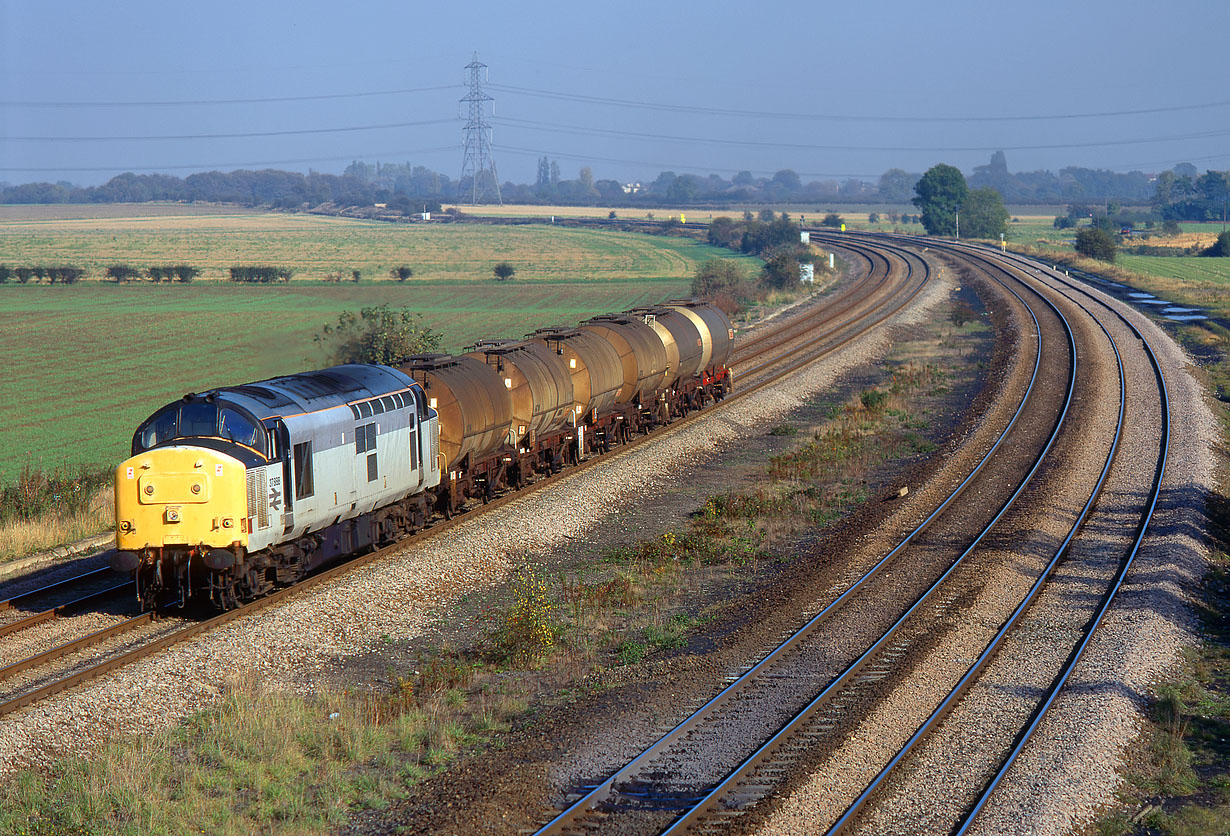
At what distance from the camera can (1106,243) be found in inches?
4247

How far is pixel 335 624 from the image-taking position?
746 inches

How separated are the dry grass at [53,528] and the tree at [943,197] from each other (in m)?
141

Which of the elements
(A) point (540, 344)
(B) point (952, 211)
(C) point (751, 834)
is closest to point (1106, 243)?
(B) point (952, 211)

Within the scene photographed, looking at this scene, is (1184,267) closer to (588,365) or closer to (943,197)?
(943,197)

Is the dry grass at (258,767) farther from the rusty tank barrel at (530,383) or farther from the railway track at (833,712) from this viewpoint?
the rusty tank barrel at (530,383)

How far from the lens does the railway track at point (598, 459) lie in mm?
16438

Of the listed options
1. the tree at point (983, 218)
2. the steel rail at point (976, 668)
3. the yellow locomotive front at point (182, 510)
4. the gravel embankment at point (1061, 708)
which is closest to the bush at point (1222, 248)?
the tree at point (983, 218)

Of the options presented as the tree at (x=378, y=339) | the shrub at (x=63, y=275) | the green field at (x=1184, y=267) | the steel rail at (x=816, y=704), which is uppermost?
the green field at (x=1184, y=267)

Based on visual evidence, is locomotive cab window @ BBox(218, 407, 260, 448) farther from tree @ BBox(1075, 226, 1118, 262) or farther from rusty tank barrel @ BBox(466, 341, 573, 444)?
tree @ BBox(1075, 226, 1118, 262)

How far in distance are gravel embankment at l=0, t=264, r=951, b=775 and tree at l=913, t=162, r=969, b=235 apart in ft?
428

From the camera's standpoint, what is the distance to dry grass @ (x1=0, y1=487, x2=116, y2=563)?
78.5 feet

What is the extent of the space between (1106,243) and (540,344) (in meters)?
92.4

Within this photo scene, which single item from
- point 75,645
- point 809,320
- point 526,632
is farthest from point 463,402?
point 809,320

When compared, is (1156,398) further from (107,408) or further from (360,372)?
(107,408)
